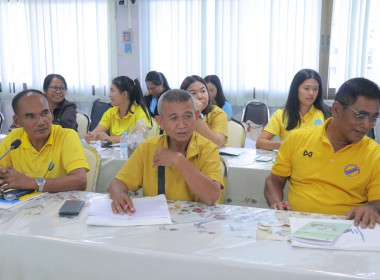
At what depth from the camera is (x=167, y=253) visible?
1127mm

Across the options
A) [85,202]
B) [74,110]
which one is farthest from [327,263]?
[74,110]

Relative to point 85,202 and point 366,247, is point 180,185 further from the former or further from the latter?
point 366,247

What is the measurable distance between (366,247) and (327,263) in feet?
0.57

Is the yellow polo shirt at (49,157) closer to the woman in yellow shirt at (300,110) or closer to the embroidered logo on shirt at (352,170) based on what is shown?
the embroidered logo on shirt at (352,170)

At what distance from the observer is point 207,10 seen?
504cm

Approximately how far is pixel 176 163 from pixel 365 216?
754 mm

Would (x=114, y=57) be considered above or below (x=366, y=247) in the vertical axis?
above

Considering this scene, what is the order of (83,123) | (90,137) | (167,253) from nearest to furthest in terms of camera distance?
(167,253), (90,137), (83,123)

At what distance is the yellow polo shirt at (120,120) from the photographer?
3713 millimetres

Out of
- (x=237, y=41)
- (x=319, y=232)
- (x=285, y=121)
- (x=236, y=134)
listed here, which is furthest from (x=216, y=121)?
(x=237, y=41)

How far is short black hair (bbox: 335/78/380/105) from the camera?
61.6 inches

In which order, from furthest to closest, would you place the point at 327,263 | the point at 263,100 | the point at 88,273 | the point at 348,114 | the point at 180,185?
the point at 263,100
the point at 180,185
the point at 348,114
the point at 88,273
the point at 327,263

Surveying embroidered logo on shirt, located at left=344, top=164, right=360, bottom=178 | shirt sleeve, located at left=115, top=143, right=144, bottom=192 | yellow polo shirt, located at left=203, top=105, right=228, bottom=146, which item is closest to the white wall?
yellow polo shirt, located at left=203, top=105, right=228, bottom=146

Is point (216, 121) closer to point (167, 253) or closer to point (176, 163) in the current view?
point (176, 163)
